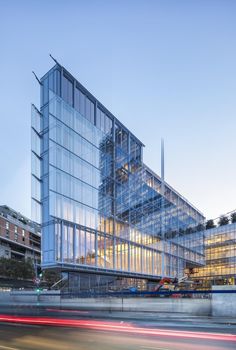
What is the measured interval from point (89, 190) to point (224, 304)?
1159 inches

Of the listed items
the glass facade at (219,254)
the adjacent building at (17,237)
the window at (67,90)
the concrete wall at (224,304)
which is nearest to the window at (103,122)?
the window at (67,90)

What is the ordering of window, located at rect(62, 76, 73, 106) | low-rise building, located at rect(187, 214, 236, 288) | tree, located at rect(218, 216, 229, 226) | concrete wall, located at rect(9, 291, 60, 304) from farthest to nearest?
tree, located at rect(218, 216, 229, 226)
low-rise building, located at rect(187, 214, 236, 288)
window, located at rect(62, 76, 73, 106)
concrete wall, located at rect(9, 291, 60, 304)

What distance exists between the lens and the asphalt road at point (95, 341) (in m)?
12.5

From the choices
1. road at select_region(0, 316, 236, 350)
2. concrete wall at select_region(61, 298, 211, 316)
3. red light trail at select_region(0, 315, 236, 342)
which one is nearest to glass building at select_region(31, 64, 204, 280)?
concrete wall at select_region(61, 298, 211, 316)

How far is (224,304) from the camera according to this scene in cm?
2417

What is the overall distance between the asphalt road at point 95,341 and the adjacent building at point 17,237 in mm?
101633

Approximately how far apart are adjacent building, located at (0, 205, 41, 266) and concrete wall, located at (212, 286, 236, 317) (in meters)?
94.8

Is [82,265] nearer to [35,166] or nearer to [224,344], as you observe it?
[35,166]

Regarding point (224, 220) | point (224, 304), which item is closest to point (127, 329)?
point (224, 304)

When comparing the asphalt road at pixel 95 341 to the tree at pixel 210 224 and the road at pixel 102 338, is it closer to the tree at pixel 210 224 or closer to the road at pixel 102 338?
the road at pixel 102 338

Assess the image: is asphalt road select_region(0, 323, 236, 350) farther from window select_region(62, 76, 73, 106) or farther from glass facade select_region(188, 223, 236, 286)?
glass facade select_region(188, 223, 236, 286)

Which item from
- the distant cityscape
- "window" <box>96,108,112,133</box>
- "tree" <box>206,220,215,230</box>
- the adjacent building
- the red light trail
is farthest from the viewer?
the adjacent building

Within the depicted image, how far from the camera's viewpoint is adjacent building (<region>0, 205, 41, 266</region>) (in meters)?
123

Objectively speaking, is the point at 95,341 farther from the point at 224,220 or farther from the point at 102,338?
the point at 224,220
